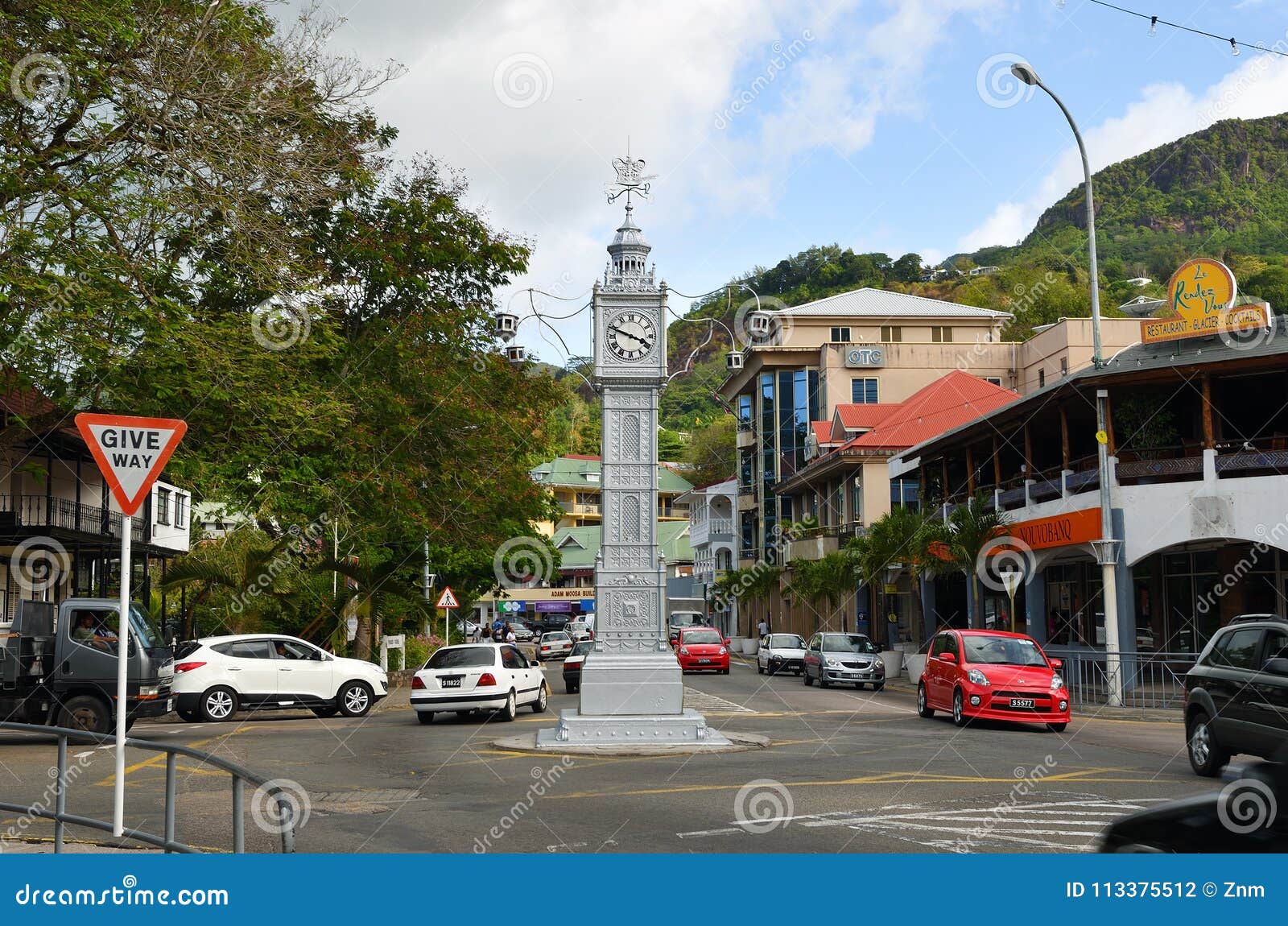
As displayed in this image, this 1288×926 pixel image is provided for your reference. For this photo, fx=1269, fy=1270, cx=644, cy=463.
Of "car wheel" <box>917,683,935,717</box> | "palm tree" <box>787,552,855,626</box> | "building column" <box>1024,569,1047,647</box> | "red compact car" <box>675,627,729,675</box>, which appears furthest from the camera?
"palm tree" <box>787,552,855,626</box>

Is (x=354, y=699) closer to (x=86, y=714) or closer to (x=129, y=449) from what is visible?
(x=86, y=714)

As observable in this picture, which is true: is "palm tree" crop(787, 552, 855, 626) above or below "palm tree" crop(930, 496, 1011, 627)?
below

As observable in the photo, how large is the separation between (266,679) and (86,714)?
16.6 ft

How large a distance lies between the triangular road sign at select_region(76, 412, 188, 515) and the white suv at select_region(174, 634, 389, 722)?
645 inches

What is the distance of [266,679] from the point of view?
24.9 metres

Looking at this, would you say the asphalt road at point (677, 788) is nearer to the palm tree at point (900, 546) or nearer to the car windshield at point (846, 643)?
the palm tree at point (900, 546)

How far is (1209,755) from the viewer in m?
14.2

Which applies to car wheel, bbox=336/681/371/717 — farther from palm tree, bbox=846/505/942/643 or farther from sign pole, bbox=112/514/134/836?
sign pole, bbox=112/514/134/836

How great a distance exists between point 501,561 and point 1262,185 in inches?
3535

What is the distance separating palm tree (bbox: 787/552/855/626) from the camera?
155 ft

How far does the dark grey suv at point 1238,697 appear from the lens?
12.8 metres

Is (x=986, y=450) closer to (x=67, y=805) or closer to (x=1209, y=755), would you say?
(x=1209, y=755)

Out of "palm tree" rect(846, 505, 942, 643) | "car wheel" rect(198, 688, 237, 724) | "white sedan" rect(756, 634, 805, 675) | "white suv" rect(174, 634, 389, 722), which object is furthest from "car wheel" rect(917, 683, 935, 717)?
"white sedan" rect(756, 634, 805, 675)

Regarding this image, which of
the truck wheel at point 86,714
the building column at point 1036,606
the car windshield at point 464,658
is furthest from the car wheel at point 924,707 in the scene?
the truck wheel at point 86,714
